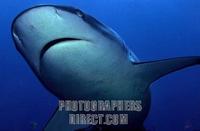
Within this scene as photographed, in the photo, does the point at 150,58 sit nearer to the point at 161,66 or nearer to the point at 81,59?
the point at 161,66

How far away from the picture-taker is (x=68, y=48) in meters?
1.69

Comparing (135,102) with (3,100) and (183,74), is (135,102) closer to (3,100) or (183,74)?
(183,74)

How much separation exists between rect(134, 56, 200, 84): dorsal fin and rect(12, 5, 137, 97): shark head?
0.08 m

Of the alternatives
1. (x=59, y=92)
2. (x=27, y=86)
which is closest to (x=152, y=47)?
(x=59, y=92)

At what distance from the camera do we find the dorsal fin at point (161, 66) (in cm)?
180

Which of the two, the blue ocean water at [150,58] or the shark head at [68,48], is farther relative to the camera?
the blue ocean water at [150,58]

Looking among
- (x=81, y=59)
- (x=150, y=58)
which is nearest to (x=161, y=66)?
(x=150, y=58)

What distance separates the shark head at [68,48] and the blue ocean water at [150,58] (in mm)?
86

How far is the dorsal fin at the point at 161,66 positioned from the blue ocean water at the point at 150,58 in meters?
0.04

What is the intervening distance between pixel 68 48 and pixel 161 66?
1.65 feet

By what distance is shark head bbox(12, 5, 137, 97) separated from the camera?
162 cm

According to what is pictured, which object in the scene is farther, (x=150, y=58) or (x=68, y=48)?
(x=150, y=58)

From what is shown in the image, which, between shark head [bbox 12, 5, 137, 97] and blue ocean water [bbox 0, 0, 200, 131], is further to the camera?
blue ocean water [bbox 0, 0, 200, 131]

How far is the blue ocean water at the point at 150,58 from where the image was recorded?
6.07ft
